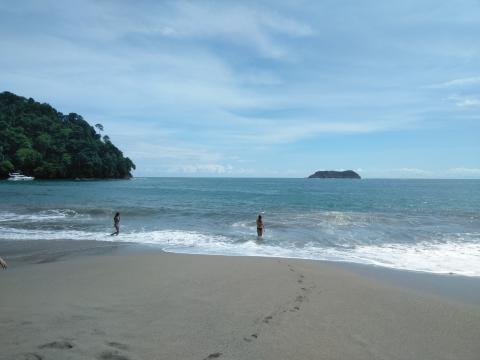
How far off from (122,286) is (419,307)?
22.4 ft

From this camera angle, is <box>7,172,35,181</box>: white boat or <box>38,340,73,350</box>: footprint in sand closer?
<box>38,340,73,350</box>: footprint in sand

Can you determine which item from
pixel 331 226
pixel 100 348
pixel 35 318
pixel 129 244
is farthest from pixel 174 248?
pixel 331 226

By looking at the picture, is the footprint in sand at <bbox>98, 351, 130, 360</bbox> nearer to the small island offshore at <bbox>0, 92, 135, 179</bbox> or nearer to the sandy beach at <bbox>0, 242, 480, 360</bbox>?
the sandy beach at <bbox>0, 242, 480, 360</bbox>

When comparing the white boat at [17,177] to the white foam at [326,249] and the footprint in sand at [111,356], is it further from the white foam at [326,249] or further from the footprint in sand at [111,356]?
the footprint in sand at [111,356]

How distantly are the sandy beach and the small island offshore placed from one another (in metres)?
109

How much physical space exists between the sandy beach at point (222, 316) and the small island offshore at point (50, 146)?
108758mm

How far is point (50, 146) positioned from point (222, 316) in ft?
414

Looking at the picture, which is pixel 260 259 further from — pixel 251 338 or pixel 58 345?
pixel 58 345

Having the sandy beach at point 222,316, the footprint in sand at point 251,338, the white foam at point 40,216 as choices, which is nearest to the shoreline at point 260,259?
the sandy beach at point 222,316

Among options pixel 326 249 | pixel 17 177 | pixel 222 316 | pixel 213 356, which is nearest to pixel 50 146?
pixel 17 177

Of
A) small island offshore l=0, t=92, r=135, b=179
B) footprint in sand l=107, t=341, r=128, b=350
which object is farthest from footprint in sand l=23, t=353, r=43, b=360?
small island offshore l=0, t=92, r=135, b=179

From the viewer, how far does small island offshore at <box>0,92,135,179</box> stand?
346 ft

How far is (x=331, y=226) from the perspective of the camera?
A: 74.2ft

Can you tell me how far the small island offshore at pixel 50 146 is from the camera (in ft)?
346
